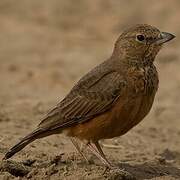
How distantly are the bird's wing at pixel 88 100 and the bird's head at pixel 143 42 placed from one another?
466 mm

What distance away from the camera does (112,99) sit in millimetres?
9109

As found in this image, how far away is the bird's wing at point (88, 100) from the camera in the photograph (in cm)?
916

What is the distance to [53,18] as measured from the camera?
20.2 metres

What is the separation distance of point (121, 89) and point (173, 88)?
21.4ft

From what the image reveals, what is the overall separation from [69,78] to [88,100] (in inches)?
253

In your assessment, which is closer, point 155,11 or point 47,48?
point 47,48

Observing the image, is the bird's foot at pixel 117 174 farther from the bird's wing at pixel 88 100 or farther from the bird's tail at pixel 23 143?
the bird's tail at pixel 23 143

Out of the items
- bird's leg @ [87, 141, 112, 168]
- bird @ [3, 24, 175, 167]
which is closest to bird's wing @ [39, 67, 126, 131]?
bird @ [3, 24, 175, 167]

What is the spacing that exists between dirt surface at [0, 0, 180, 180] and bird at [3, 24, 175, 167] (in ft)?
1.05

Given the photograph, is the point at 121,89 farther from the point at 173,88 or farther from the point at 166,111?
the point at 173,88

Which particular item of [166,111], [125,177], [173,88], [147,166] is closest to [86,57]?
[173,88]

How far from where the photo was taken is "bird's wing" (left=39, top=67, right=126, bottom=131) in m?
9.16

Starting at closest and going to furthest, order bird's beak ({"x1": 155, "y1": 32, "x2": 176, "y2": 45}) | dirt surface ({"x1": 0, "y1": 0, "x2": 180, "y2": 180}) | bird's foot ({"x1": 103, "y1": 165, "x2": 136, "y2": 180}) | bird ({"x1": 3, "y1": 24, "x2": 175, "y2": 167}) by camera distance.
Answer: bird's foot ({"x1": 103, "y1": 165, "x2": 136, "y2": 180}) < bird ({"x1": 3, "y1": 24, "x2": 175, "y2": 167}) < dirt surface ({"x1": 0, "y1": 0, "x2": 180, "y2": 180}) < bird's beak ({"x1": 155, "y1": 32, "x2": 176, "y2": 45})

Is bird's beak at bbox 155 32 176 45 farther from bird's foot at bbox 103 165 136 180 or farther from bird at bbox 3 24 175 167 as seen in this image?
bird's foot at bbox 103 165 136 180
